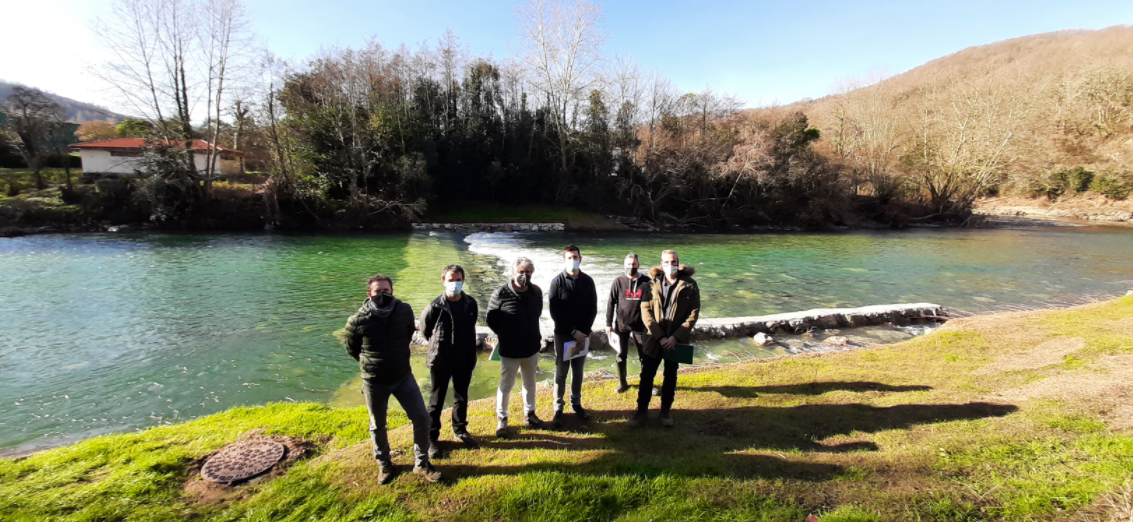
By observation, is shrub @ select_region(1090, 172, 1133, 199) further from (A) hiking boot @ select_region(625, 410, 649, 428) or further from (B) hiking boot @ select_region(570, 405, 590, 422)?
(B) hiking boot @ select_region(570, 405, 590, 422)

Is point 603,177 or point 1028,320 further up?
point 603,177

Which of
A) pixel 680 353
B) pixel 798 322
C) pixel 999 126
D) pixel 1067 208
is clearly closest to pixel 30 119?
pixel 680 353

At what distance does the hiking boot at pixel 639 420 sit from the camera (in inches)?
183

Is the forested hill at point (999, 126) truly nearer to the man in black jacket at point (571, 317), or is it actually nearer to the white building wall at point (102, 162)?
the man in black jacket at point (571, 317)

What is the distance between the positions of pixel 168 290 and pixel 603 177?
28.8 m

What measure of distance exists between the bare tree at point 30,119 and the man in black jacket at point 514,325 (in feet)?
139

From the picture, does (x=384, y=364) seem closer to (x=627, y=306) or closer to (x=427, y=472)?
(x=427, y=472)

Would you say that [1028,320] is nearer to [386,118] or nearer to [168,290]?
[168,290]

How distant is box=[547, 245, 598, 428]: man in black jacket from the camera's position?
4.74 meters

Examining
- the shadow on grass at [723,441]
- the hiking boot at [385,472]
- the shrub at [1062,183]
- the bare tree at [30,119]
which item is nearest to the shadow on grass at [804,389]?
the shadow on grass at [723,441]

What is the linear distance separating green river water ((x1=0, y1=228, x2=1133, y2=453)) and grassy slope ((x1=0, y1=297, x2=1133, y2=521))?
2170 mm

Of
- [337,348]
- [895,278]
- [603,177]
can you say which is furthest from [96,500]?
[603,177]

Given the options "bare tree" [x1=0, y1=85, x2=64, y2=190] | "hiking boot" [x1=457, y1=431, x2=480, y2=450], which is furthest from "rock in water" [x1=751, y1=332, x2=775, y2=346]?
"bare tree" [x1=0, y1=85, x2=64, y2=190]

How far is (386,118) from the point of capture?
3003 centimetres
